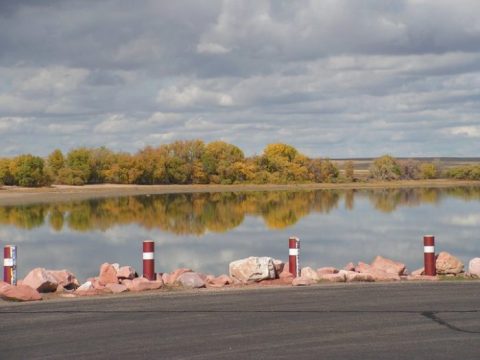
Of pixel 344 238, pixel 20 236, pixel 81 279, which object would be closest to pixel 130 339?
pixel 81 279

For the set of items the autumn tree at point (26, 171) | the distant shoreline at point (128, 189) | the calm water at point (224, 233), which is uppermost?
the autumn tree at point (26, 171)

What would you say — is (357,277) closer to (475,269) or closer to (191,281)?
(475,269)

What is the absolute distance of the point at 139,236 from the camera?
118 feet

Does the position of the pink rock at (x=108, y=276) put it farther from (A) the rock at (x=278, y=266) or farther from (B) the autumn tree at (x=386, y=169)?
(B) the autumn tree at (x=386, y=169)

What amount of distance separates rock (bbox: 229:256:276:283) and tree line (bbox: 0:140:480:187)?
256 ft

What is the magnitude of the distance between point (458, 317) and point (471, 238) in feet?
72.1

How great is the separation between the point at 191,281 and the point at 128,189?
263 ft

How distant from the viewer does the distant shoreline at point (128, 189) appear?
3004 inches

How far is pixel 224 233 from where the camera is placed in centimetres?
3691

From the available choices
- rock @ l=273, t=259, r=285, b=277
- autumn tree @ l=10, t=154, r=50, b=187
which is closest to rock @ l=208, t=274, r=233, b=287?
rock @ l=273, t=259, r=285, b=277

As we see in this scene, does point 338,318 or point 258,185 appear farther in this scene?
point 258,185

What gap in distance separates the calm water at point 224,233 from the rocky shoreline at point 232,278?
5505mm

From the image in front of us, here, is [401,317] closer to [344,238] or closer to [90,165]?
[344,238]

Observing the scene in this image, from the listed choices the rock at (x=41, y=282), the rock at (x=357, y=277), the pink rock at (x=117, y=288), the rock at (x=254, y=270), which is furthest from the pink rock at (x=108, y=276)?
the rock at (x=357, y=277)
